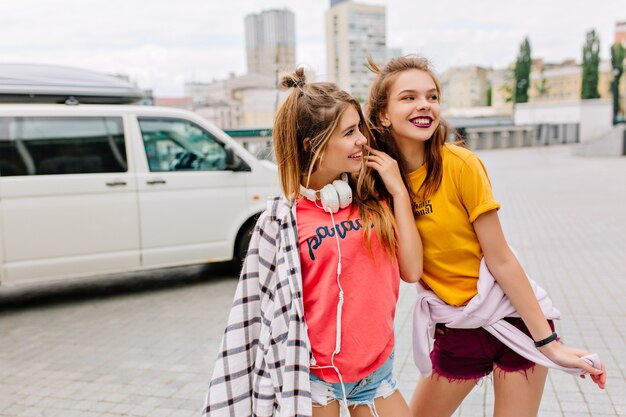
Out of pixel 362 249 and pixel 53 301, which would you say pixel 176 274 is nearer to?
pixel 53 301

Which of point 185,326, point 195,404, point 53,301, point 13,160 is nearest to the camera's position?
point 195,404

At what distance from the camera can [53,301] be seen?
6555mm

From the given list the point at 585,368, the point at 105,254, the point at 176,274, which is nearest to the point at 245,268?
the point at 585,368

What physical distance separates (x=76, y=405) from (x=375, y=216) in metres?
2.91

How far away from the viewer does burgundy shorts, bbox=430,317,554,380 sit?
6.74ft

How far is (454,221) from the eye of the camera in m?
1.97

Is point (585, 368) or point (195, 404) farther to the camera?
point (195, 404)

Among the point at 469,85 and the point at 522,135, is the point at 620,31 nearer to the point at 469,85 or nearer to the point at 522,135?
the point at 469,85

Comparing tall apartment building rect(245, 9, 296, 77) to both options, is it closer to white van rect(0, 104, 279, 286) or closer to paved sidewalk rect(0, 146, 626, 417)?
white van rect(0, 104, 279, 286)

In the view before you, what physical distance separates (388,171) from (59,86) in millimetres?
5453

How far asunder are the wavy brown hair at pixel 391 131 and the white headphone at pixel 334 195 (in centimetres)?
26

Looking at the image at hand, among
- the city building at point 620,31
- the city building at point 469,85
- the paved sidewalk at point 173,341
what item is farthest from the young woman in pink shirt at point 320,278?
the city building at point 469,85

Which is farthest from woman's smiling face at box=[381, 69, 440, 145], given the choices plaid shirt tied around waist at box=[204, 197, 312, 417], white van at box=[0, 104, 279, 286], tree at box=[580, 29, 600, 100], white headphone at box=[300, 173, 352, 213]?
Result: tree at box=[580, 29, 600, 100]

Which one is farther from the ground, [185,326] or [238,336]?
[238,336]
